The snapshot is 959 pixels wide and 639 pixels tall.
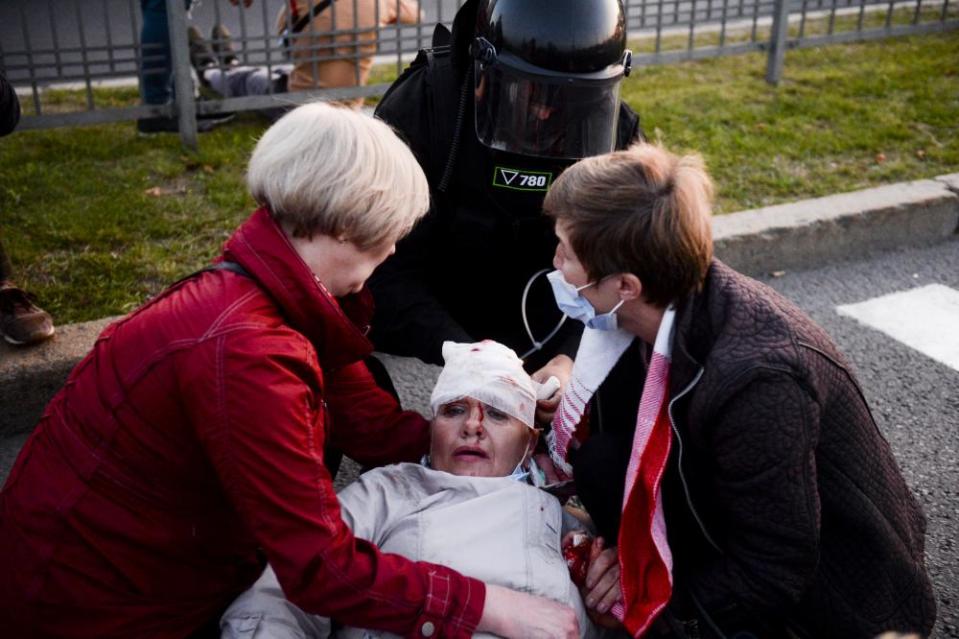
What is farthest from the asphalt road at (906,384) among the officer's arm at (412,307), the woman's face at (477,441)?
the woman's face at (477,441)

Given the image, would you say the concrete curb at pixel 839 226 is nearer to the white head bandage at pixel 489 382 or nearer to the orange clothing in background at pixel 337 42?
the white head bandage at pixel 489 382

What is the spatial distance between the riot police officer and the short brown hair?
62 centimetres

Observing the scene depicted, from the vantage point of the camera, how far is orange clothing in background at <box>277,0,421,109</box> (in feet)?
18.7

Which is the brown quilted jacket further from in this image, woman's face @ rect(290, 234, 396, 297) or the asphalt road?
woman's face @ rect(290, 234, 396, 297)

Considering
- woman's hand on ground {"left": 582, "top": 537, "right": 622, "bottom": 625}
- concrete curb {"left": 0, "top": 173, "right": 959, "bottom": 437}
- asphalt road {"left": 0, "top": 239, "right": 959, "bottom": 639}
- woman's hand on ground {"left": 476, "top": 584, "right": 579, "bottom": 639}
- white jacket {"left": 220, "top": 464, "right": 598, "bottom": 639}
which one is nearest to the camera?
woman's hand on ground {"left": 476, "top": 584, "right": 579, "bottom": 639}

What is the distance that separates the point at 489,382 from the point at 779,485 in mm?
819

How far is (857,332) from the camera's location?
4066 millimetres

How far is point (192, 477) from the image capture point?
1.93 m

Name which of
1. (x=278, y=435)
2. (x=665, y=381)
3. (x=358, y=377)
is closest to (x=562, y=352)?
(x=358, y=377)

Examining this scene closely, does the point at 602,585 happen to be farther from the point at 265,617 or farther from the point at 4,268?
the point at 4,268

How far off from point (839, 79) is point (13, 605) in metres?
6.19

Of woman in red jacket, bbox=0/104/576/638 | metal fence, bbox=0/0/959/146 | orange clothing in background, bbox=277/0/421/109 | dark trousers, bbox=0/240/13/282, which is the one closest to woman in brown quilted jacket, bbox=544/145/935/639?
woman in red jacket, bbox=0/104/576/638

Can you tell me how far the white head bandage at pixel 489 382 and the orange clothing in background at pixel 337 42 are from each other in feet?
11.1

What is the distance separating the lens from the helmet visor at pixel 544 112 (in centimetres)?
268
